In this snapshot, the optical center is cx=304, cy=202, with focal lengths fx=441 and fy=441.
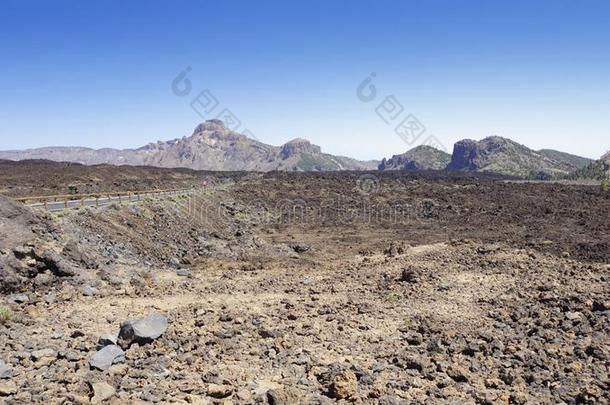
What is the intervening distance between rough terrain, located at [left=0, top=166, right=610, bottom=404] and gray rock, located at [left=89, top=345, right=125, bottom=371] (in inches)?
1.4

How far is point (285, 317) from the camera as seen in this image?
12.1 metres

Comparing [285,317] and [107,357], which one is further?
[285,317]

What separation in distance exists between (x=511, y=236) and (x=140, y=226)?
77.8 feet

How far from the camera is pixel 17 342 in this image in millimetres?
9430

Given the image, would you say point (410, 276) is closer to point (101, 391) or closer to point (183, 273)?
point (183, 273)

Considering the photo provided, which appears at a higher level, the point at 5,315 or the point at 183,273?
the point at 5,315

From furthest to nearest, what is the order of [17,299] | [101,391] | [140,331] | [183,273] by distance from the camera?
[183,273]
[17,299]
[140,331]
[101,391]

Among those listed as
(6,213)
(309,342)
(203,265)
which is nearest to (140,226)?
(203,265)

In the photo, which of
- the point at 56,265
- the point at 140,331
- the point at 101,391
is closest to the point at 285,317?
the point at 140,331

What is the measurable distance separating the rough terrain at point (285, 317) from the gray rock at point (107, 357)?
0.12 feet

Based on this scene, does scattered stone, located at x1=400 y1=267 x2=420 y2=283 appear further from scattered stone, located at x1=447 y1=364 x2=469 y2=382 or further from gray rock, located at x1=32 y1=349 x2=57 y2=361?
gray rock, located at x1=32 y1=349 x2=57 y2=361

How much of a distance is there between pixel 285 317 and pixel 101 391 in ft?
18.1

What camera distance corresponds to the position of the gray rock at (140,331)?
9.47m

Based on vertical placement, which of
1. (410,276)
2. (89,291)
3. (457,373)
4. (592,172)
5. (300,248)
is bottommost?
(457,373)
